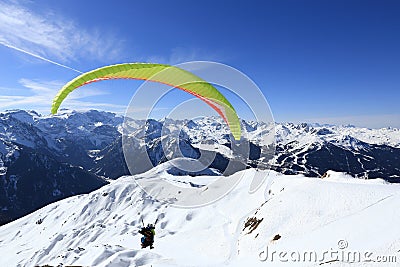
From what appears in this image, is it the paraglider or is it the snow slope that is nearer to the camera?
the snow slope

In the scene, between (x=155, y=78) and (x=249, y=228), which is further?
(x=249, y=228)

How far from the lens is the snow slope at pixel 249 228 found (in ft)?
39.5

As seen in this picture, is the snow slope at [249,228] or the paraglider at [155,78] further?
the paraglider at [155,78]

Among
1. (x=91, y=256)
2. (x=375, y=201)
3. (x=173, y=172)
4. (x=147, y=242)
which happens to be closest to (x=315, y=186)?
(x=375, y=201)

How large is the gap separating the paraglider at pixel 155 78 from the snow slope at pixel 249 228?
26.6 feet

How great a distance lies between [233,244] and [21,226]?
2814 inches

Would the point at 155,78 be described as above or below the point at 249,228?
above

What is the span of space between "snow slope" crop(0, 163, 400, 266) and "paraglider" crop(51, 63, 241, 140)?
26.6 ft

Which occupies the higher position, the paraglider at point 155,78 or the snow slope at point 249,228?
the paraglider at point 155,78

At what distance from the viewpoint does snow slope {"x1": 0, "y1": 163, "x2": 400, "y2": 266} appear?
474 inches

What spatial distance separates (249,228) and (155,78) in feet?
45.3

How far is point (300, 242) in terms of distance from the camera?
524 inches

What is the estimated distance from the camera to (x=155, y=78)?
1695 cm

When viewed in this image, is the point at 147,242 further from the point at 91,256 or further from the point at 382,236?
the point at 382,236
